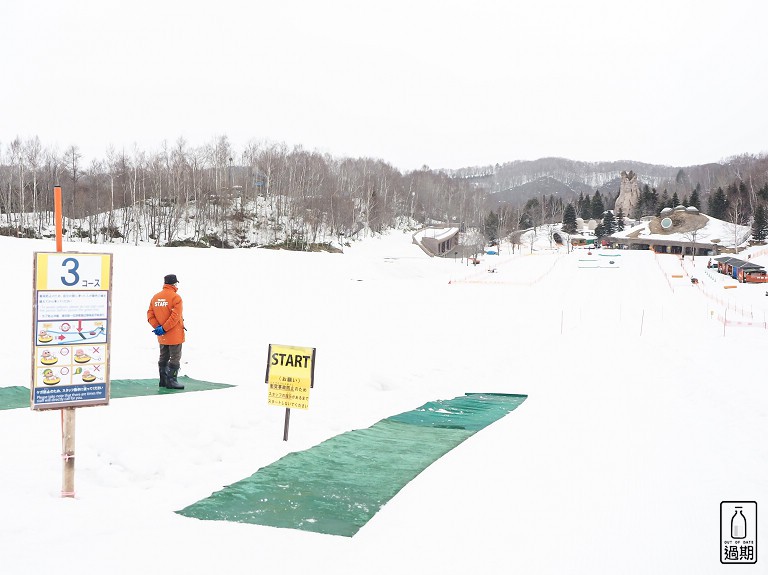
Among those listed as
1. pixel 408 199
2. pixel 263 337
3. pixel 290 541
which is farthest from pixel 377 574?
pixel 408 199

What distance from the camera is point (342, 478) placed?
21.1 ft

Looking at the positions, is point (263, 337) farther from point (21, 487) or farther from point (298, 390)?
point (21, 487)

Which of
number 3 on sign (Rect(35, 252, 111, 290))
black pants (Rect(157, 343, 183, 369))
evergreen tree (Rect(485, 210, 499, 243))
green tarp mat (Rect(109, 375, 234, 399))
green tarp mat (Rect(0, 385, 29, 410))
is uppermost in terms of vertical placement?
evergreen tree (Rect(485, 210, 499, 243))

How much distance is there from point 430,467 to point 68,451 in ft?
12.9

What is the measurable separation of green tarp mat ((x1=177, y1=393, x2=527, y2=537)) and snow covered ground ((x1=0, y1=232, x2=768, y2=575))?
0.22 meters

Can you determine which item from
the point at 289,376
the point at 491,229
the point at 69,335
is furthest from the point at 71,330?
the point at 491,229

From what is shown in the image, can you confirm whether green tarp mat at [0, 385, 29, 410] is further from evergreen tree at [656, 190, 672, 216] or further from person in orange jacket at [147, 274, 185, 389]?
evergreen tree at [656, 190, 672, 216]

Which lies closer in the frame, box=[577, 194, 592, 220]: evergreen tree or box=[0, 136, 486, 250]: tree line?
box=[0, 136, 486, 250]: tree line

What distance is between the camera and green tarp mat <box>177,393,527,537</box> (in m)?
5.24

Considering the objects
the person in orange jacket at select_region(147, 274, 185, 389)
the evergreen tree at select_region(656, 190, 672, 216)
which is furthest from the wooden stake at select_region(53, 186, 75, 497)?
the evergreen tree at select_region(656, 190, 672, 216)

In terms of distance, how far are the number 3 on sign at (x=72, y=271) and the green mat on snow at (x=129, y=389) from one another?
12.1 feet

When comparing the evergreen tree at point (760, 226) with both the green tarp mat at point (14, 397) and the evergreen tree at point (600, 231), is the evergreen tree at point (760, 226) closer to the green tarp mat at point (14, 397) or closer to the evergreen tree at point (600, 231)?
the evergreen tree at point (600, 231)

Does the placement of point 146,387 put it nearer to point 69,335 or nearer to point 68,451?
point 68,451

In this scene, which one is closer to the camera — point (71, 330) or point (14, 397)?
point (71, 330)
